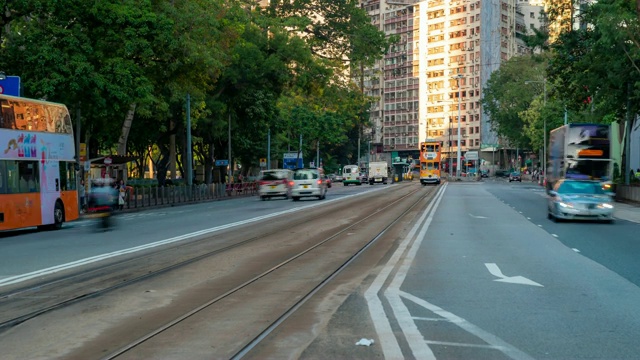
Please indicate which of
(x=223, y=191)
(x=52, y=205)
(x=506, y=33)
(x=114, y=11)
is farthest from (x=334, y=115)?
(x=52, y=205)

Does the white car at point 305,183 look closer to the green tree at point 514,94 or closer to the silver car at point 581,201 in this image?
the silver car at point 581,201

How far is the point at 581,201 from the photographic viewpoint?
26.7 m

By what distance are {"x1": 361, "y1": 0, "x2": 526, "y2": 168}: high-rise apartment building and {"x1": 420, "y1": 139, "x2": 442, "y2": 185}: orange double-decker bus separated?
2289 inches

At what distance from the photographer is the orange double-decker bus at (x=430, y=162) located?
85188mm

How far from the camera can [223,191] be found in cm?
6038

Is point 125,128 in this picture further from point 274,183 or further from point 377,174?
point 377,174

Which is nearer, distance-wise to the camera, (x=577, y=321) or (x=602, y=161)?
(x=577, y=321)

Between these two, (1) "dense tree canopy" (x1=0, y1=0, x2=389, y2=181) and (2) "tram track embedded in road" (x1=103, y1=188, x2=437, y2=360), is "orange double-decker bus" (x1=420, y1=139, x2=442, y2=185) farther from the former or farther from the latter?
(2) "tram track embedded in road" (x1=103, y1=188, x2=437, y2=360)

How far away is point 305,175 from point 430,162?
1588 inches

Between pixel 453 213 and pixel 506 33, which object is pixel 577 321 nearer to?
pixel 453 213

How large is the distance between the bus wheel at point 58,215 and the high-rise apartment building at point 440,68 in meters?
118

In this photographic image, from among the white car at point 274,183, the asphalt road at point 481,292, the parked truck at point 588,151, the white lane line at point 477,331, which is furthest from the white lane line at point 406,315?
the white car at point 274,183

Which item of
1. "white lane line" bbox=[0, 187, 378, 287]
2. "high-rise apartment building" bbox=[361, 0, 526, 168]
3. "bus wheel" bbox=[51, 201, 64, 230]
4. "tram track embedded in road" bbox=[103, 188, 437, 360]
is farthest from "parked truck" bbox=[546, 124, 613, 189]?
"high-rise apartment building" bbox=[361, 0, 526, 168]

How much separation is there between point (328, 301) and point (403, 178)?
123 m
